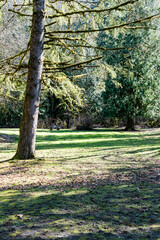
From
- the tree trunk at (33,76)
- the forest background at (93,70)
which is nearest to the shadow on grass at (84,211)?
the tree trunk at (33,76)

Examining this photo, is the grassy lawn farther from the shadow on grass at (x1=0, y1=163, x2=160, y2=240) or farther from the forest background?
the forest background

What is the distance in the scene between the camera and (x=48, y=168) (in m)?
6.42

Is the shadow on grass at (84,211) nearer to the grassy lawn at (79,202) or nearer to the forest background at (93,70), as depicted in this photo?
the grassy lawn at (79,202)

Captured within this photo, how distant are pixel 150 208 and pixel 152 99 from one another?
21085 millimetres

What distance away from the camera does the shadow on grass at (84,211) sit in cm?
264

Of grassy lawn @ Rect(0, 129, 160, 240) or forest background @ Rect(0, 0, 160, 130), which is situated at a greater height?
forest background @ Rect(0, 0, 160, 130)

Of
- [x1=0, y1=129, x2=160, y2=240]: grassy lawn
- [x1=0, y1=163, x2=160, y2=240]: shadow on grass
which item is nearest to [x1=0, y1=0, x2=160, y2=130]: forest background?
[x1=0, y1=129, x2=160, y2=240]: grassy lawn

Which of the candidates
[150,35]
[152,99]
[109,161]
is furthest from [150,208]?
[150,35]

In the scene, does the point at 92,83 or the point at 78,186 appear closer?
the point at 78,186

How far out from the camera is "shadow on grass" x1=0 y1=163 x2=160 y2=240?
104 inches

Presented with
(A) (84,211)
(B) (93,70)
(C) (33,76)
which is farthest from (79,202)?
(B) (93,70)

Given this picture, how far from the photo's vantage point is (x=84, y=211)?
3.28 metres

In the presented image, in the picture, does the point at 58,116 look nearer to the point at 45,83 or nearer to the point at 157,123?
the point at 157,123

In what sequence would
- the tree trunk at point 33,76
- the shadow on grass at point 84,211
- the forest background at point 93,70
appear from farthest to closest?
the forest background at point 93,70, the tree trunk at point 33,76, the shadow on grass at point 84,211
